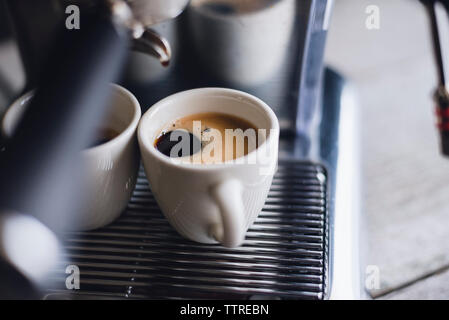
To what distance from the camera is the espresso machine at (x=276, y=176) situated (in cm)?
36

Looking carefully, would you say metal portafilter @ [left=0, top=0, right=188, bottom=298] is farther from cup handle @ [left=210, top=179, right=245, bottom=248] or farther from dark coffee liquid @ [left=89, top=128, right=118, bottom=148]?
cup handle @ [left=210, top=179, right=245, bottom=248]

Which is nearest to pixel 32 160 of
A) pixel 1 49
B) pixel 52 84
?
pixel 52 84

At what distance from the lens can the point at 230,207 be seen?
1.08ft

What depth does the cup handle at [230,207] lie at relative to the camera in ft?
1.08

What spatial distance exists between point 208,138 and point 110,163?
0.27 ft

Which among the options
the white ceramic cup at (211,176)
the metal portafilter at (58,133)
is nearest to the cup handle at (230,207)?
the white ceramic cup at (211,176)

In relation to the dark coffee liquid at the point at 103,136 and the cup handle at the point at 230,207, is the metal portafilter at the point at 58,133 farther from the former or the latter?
the cup handle at the point at 230,207

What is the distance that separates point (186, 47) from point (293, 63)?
10 centimetres

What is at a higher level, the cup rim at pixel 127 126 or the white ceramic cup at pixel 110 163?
the cup rim at pixel 127 126

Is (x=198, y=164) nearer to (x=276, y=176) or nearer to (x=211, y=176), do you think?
(x=211, y=176)

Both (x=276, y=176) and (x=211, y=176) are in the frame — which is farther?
(x=276, y=176)

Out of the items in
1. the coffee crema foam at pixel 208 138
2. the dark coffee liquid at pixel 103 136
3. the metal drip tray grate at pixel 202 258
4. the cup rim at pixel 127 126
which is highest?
the cup rim at pixel 127 126

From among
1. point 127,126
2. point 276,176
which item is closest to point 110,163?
point 127,126

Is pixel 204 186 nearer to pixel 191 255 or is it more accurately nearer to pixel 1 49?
pixel 191 255
